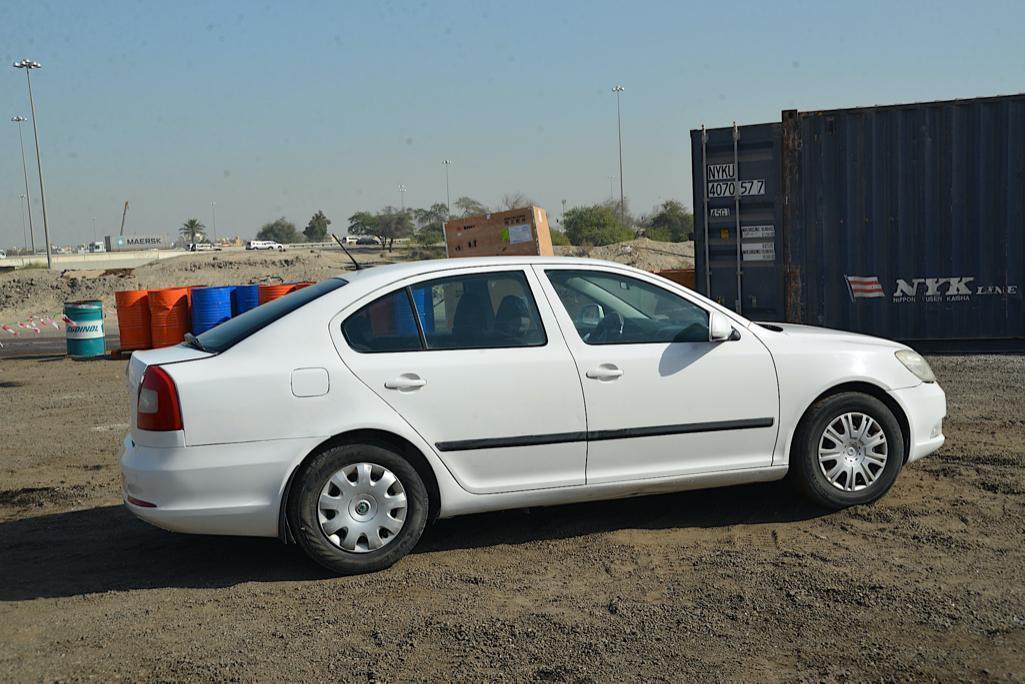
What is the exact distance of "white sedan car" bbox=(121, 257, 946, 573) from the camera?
504cm

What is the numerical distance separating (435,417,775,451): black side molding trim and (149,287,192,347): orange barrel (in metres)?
11.6

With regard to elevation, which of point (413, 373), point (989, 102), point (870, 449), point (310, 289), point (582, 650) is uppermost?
point (989, 102)

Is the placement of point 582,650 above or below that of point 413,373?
below

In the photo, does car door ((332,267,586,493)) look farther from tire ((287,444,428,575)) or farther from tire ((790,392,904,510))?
tire ((790,392,904,510))

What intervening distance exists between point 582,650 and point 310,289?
2.62m

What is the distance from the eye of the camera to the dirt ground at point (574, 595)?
13.3ft

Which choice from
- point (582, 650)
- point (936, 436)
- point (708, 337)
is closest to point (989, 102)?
point (936, 436)

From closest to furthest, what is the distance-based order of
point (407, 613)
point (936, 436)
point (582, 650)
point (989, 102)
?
point (582, 650)
point (407, 613)
point (936, 436)
point (989, 102)

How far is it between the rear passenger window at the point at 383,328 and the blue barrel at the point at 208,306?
11047 millimetres

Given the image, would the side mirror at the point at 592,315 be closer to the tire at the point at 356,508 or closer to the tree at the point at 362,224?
the tire at the point at 356,508

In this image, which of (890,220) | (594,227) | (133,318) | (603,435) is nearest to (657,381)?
(603,435)

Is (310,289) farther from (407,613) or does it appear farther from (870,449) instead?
(870,449)

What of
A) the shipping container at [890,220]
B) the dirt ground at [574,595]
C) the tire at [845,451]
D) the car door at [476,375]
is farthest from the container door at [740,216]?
the car door at [476,375]

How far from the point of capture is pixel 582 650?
4.14m
